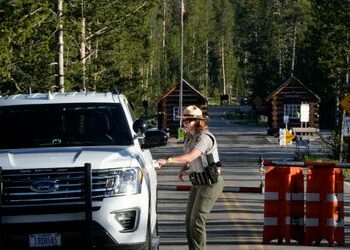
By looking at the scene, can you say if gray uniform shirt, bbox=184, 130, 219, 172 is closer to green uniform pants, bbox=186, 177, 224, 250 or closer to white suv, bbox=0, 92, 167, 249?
green uniform pants, bbox=186, 177, 224, 250

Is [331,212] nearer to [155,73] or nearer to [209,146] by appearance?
[209,146]

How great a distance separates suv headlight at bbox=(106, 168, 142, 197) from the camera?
31.1ft

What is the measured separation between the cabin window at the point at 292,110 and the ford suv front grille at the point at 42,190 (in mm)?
66119

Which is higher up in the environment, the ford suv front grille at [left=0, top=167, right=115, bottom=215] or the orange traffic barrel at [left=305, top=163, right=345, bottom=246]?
the ford suv front grille at [left=0, top=167, right=115, bottom=215]

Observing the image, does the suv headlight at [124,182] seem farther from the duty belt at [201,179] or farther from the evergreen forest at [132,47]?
the evergreen forest at [132,47]

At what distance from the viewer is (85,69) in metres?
45.1

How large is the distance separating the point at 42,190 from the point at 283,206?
4882 millimetres

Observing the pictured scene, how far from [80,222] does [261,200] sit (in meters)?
11.7

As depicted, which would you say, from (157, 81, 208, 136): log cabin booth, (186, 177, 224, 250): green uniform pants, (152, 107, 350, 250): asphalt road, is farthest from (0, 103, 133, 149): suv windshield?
(157, 81, 208, 136): log cabin booth

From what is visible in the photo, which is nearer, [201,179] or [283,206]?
[201,179]

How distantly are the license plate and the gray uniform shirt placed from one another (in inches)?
83.6

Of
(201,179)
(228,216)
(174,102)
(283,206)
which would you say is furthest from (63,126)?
(174,102)

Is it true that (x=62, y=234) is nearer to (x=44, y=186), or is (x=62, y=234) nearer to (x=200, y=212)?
(x=44, y=186)

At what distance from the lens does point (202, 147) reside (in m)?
10.6
